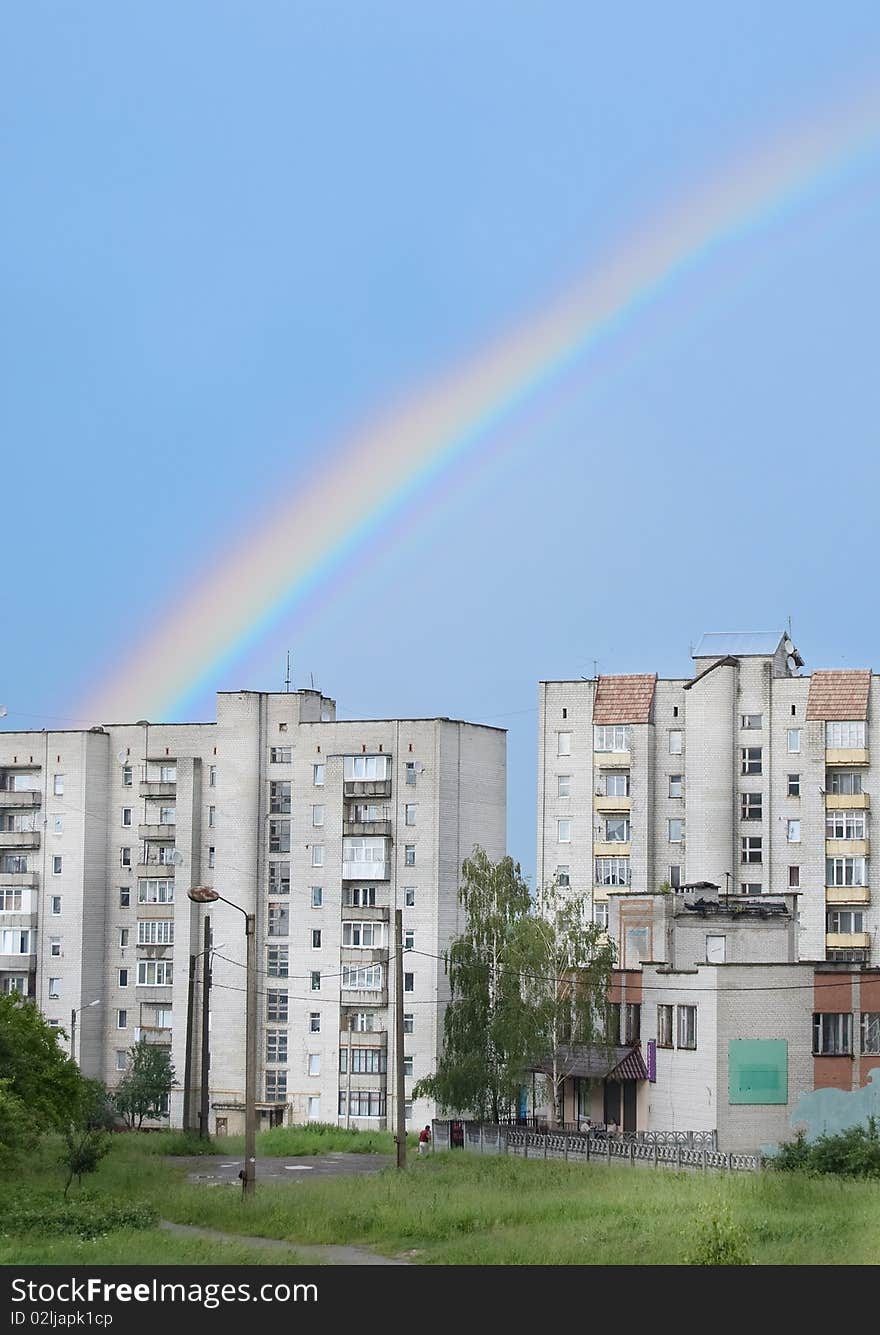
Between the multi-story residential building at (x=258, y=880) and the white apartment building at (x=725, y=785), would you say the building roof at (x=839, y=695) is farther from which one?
the multi-story residential building at (x=258, y=880)

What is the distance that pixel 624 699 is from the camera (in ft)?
268

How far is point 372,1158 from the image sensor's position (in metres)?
62.5

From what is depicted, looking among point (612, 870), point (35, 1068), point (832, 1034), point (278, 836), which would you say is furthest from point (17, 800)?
point (832, 1034)

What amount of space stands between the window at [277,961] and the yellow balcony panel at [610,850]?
1507cm

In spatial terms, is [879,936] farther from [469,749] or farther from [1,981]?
[1,981]

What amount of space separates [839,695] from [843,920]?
9648mm

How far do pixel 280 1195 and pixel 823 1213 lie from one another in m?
13.3

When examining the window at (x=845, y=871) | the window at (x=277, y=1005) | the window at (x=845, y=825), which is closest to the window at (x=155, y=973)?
the window at (x=277, y=1005)

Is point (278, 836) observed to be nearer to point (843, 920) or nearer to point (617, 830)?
point (617, 830)

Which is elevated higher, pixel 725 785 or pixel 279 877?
pixel 725 785

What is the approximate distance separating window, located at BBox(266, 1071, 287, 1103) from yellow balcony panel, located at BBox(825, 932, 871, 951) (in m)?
25.3

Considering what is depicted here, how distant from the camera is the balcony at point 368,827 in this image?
Result: 266 feet

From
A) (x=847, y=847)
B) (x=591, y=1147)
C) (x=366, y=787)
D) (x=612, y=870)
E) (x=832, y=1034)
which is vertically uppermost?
(x=366, y=787)

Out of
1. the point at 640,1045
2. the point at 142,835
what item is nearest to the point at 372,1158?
the point at 640,1045
